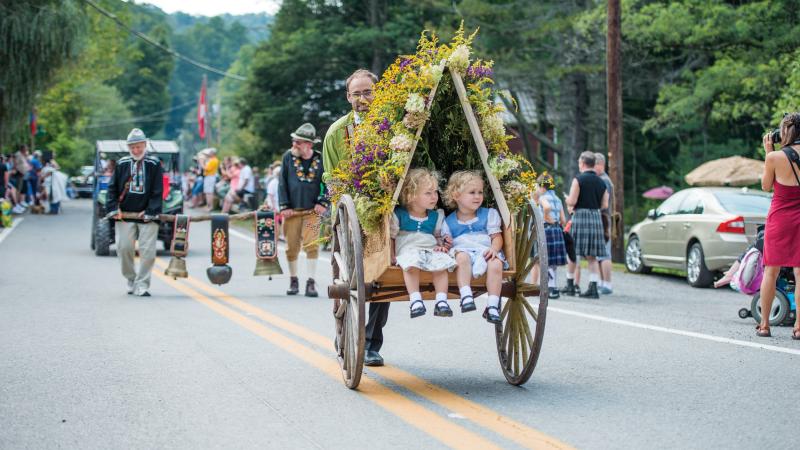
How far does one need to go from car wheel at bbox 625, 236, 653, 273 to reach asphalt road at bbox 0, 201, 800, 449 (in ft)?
20.8

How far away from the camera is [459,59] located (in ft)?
23.5

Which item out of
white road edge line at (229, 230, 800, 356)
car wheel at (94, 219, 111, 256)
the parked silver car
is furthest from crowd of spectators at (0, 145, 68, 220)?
white road edge line at (229, 230, 800, 356)

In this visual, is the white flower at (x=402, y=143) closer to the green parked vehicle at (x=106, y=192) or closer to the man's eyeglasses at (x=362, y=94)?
the man's eyeglasses at (x=362, y=94)

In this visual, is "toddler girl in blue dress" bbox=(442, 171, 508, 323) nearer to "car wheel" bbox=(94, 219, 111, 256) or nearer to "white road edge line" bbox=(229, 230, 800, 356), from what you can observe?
"white road edge line" bbox=(229, 230, 800, 356)

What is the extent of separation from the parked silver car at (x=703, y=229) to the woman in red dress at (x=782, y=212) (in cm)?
593

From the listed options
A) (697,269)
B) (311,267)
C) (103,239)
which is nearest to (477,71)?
(311,267)

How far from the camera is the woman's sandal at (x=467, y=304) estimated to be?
22.6 ft

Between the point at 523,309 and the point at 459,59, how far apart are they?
1707mm

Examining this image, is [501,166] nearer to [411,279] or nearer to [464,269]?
[464,269]

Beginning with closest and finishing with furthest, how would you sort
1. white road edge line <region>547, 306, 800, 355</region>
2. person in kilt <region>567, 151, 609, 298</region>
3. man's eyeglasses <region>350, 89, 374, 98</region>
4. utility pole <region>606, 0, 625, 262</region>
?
man's eyeglasses <region>350, 89, 374, 98</region> < white road edge line <region>547, 306, 800, 355</region> < person in kilt <region>567, 151, 609, 298</region> < utility pole <region>606, 0, 625, 262</region>

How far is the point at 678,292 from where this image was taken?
1588 cm

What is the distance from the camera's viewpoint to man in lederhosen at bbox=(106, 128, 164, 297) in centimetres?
1372

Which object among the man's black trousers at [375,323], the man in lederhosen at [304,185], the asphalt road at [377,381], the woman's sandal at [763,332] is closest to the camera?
the asphalt road at [377,381]

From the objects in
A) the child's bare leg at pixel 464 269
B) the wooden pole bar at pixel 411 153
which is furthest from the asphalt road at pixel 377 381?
the wooden pole bar at pixel 411 153
